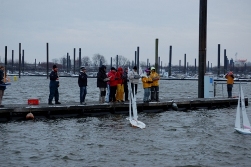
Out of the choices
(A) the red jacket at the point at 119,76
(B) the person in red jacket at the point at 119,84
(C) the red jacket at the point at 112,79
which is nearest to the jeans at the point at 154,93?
(B) the person in red jacket at the point at 119,84

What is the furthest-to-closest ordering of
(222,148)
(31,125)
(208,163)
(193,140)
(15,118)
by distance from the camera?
(15,118) → (31,125) → (193,140) → (222,148) → (208,163)

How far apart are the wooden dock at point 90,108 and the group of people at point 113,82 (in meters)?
0.52

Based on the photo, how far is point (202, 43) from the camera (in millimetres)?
27734

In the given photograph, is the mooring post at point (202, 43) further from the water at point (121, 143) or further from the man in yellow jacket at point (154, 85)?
the water at point (121, 143)

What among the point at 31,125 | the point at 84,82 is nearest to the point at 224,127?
the point at 84,82

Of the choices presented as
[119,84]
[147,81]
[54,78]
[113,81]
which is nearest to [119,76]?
[113,81]

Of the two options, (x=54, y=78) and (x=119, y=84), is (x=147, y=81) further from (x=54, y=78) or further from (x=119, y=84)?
(x=54, y=78)

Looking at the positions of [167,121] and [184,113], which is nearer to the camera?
[167,121]

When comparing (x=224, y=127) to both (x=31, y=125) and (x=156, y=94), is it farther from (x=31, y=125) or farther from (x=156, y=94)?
(x=31, y=125)

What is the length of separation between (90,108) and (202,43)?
A: 10.3 meters

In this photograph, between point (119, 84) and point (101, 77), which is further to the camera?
point (119, 84)

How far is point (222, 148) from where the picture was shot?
46.9ft

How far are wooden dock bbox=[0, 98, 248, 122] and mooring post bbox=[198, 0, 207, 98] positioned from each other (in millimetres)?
1921

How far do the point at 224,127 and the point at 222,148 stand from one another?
174 inches
